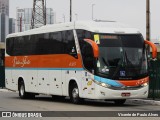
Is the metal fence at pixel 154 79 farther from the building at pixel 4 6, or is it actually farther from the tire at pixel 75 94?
the building at pixel 4 6

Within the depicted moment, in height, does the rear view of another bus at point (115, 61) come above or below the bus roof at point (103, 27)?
below

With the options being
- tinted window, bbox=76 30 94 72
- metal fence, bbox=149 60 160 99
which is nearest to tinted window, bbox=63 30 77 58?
tinted window, bbox=76 30 94 72

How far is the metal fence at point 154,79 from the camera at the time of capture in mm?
23984

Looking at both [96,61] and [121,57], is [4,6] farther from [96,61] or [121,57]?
[96,61]

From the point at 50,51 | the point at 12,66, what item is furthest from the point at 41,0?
the point at 50,51

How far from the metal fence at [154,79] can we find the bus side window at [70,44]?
417 centimetres

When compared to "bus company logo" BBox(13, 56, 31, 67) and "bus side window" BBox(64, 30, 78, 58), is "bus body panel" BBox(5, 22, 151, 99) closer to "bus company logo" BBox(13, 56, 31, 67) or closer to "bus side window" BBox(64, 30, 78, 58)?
"bus company logo" BBox(13, 56, 31, 67)

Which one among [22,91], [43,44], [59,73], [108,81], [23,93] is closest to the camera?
[108,81]

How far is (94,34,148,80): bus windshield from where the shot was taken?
812 inches

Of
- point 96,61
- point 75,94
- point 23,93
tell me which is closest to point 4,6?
point 23,93

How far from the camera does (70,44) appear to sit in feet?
73.6

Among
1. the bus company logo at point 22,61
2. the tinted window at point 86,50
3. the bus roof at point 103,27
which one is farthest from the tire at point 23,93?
the tinted window at point 86,50

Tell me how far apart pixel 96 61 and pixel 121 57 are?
1.08m

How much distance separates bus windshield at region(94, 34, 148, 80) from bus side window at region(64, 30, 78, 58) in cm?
158
